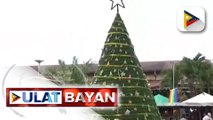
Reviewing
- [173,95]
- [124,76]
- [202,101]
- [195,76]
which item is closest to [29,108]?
[124,76]

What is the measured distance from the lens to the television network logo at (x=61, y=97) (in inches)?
132

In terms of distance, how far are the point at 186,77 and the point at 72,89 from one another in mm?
18468

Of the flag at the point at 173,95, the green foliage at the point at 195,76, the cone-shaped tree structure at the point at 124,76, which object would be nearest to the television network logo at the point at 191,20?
the cone-shaped tree structure at the point at 124,76

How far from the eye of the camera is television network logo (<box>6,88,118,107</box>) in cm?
334

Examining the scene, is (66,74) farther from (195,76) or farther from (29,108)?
(195,76)

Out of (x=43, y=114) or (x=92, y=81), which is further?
(x=92, y=81)

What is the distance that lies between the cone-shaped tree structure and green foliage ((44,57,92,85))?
246mm

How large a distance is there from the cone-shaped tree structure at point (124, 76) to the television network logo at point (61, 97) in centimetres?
78

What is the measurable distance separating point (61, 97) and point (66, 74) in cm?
56

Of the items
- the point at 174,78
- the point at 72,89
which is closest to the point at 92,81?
the point at 72,89

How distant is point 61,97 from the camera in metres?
3.35

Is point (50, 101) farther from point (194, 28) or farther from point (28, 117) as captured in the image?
point (194, 28)

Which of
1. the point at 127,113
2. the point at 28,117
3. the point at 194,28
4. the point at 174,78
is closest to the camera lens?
the point at 28,117

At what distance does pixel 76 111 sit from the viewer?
336 cm
